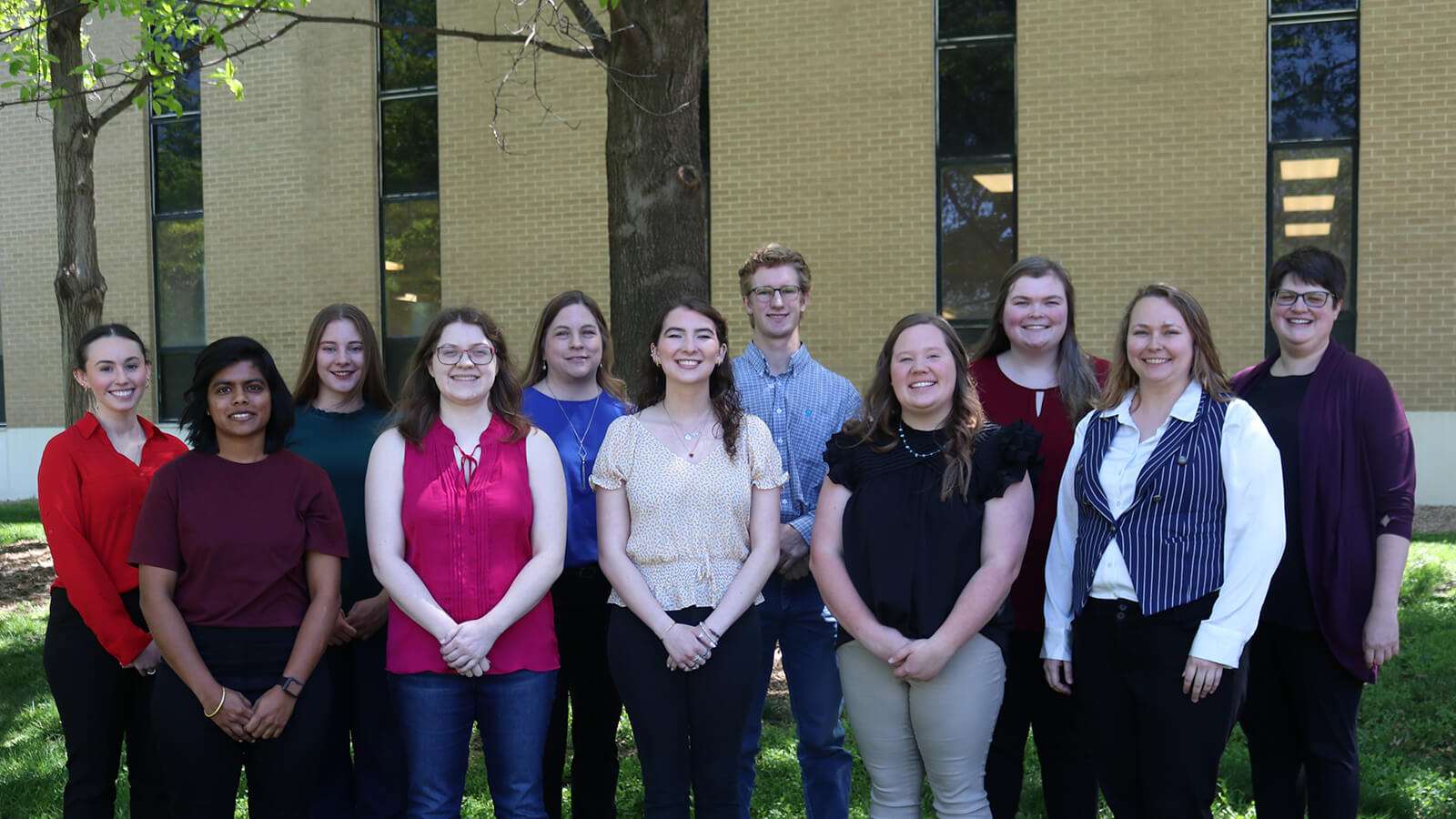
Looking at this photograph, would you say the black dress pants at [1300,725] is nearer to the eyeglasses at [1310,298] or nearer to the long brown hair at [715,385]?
the eyeglasses at [1310,298]

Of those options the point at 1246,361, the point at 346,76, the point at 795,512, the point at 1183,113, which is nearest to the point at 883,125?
the point at 1183,113

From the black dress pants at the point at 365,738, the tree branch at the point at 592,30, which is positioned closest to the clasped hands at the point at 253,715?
the black dress pants at the point at 365,738

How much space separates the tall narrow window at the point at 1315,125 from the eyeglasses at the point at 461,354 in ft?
33.5

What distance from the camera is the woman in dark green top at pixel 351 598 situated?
146 inches

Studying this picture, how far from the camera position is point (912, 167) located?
12.0 metres

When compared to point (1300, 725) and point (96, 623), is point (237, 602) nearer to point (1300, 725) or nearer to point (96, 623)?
point (96, 623)

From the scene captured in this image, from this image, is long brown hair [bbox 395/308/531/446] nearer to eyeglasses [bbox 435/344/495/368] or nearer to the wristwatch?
eyeglasses [bbox 435/344/495/368]

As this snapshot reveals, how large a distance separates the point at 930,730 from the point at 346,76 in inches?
518

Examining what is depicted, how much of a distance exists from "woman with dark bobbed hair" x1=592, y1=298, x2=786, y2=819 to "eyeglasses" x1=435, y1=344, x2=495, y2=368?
0.48 m

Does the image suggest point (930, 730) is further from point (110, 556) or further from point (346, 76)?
point (346, 76)

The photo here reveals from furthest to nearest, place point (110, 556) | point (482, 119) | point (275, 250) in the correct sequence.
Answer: point (275, 250)
point (482, 119)
point (110, 556)

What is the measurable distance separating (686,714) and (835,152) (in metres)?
9.74

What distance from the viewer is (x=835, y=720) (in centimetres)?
380

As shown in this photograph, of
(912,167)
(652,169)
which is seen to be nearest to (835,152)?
(912,167)
